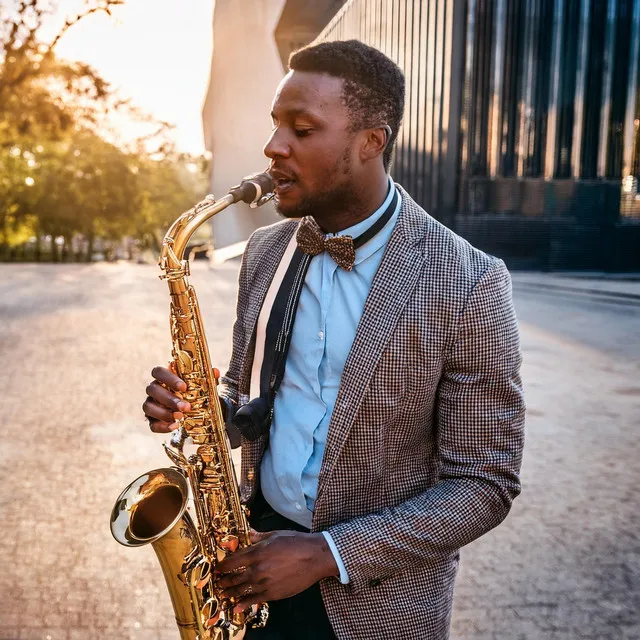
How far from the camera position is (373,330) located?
172 centimetres

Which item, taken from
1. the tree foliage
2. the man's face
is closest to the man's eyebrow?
the man's face

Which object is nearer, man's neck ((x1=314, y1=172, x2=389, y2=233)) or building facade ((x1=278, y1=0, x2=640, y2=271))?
man's neck ((x1=314, y1=172, x2=389, y2=233))

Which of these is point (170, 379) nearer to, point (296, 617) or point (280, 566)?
point (280, 566)

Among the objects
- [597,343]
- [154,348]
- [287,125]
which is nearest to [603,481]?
[287,125]

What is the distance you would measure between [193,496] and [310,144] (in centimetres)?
113

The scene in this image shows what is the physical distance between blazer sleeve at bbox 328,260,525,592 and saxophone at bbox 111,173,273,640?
0.41 m

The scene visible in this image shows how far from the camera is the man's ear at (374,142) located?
1877 mm

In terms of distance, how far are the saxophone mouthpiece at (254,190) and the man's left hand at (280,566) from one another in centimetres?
92

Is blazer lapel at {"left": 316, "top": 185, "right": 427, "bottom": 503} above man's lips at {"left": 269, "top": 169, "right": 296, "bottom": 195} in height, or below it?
below

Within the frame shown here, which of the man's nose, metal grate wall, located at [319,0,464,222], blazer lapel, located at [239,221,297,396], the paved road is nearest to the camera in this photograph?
the man's nose

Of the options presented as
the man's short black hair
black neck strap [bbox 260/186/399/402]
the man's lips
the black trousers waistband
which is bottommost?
the black trousers waistband

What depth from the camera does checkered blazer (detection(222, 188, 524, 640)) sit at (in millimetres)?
1667

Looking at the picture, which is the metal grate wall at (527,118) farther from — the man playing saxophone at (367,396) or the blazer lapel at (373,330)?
the blazer lapel at (373,330)

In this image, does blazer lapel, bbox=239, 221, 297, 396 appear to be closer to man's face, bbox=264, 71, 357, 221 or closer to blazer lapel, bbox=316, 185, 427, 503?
man's face, bbox=264, 71, 357, 221
